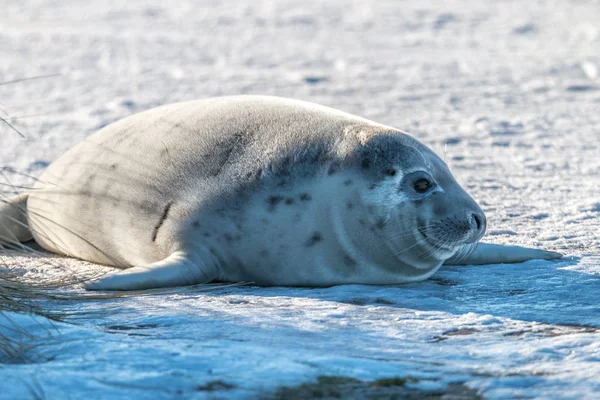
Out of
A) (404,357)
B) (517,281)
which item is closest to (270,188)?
(517,281)

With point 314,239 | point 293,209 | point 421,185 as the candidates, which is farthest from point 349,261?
point 421,185

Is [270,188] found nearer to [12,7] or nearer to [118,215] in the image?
[118,215]

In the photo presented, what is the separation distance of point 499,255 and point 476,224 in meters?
0.40

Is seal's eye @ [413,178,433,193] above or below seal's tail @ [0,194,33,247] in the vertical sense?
above

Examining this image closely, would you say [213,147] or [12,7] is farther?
[12,7]

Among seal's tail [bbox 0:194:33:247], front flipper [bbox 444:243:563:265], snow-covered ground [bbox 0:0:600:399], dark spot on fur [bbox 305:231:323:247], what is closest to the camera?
snow-covered ground [bbox 0:0:600:399]

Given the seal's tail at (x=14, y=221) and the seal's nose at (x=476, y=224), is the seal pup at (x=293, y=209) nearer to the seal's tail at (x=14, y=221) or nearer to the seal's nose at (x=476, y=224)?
the seal's nose at (x=476, y=224)

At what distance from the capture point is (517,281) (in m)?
3.79

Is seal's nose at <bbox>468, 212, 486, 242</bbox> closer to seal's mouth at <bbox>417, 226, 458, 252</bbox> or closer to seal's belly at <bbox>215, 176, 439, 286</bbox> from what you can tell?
seal's mouth at <bbox>417, 226, 458, 252</bbox>

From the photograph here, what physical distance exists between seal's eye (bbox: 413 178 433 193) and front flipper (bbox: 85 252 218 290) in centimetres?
76

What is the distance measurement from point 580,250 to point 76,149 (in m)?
2.10

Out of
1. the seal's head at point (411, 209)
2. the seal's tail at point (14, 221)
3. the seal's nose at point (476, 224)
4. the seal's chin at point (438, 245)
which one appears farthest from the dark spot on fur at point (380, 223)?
the seal's tail at point (14, 221)

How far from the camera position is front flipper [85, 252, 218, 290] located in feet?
11.7

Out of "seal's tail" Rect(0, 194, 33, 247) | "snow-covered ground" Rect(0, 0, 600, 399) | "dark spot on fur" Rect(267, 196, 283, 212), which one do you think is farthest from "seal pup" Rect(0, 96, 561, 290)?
"seal's tail" Rect(0, 194, 33, 247)
